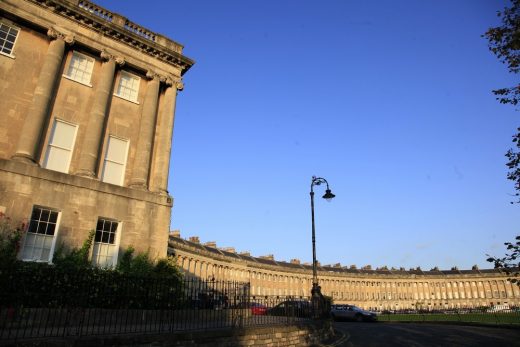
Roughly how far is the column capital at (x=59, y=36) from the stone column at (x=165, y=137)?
5.57 m

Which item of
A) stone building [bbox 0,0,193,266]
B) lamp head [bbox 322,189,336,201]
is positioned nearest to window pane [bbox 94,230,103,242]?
stone building [bbox 0,0,193,266]

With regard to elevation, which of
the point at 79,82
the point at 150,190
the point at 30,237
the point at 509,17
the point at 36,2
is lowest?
the point at 30,237

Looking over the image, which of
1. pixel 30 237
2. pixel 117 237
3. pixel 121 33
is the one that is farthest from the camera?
pixel 121 33

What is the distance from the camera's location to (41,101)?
17.2 meters

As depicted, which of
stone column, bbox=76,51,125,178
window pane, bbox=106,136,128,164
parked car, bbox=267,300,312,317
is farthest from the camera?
window pane, bbox=106,136,128,164

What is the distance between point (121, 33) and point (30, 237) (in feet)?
40.2

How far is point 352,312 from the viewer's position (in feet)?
124

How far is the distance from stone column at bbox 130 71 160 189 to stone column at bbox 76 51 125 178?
199 centimetres

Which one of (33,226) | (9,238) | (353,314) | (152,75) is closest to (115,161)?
(33,226)

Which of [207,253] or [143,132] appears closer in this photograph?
[143,132]

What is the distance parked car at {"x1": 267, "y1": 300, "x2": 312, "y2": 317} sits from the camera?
55.2ft

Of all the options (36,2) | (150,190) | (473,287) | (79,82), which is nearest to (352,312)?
(150,190)

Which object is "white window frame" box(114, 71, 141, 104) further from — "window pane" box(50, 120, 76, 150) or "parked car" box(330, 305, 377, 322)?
"parked car" box(330, 305, 377, 322)

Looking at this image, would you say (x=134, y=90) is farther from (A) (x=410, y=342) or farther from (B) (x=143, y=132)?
(A) (x=410, y=342)
